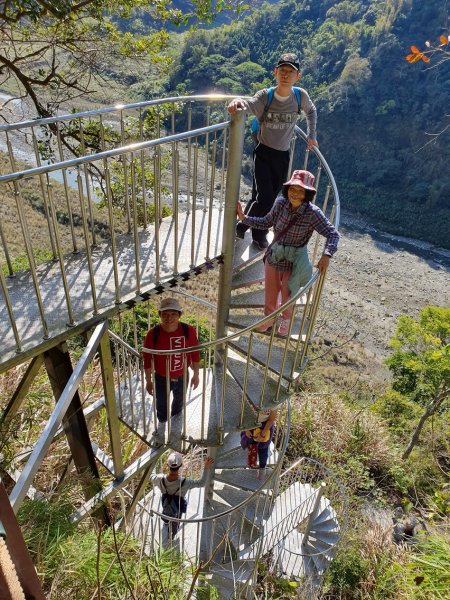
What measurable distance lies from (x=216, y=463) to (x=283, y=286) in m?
2.38

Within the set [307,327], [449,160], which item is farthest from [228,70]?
[307,327]

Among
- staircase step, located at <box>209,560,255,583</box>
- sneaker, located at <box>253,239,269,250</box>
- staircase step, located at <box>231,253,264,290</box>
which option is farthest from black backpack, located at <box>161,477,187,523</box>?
sneaker, located at <box>253,239,269,250</box>

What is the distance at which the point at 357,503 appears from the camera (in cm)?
763

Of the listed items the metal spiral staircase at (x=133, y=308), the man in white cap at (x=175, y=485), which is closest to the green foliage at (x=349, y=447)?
the metal spiral staircase at (x=133, y=308)

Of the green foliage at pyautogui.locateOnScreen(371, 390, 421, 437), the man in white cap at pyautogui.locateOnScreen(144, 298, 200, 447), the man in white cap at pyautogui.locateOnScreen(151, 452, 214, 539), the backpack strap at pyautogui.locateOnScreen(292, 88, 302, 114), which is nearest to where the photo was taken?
the man in white cap at pyautogui.locateOnScreen(144, 298, 200, 447)

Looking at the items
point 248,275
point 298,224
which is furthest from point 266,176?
point 248,275

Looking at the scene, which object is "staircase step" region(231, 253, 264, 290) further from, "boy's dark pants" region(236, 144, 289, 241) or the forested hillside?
the forested hillside

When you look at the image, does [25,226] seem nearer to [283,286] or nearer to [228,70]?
[283,286]

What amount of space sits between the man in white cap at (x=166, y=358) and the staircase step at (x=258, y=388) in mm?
440

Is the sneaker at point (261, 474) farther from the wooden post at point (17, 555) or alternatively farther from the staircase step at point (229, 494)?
the wooden post at point (17, 555)

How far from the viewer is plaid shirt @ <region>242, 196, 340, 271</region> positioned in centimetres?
343

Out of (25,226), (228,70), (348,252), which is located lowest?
(348,252)

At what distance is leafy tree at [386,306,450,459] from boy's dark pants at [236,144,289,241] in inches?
275

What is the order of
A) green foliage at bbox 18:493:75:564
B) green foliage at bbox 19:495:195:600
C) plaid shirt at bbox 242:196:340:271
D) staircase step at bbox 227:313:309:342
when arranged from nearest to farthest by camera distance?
1. green foliage at bbox 19:495:195:600
2. green foliage at bbox 18:493:75:564
3. plaid shirt at bbox 242:196:340:271
4. staircase step at bbox 227:313:309:342
